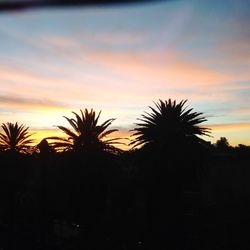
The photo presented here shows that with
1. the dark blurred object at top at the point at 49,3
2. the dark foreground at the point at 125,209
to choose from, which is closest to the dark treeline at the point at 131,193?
the dark foreground at the point at 125,209

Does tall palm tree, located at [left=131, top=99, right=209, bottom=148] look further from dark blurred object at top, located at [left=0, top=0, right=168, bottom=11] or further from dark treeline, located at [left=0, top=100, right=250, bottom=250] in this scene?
dark blurred object at top, located at [left=0, top=0, right=168, bottom=11]

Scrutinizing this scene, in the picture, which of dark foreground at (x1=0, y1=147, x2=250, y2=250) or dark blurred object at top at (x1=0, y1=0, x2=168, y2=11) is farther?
dark foreground at (x1=0, y1=147, x2=250, y2=250)

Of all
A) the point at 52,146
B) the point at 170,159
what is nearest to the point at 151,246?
the point at 170,159

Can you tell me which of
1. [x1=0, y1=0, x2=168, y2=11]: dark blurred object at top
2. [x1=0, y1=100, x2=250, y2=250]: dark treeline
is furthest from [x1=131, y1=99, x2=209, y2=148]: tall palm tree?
[x1=0, y1=0, x2=168, y2=11]: dark blurred object at top

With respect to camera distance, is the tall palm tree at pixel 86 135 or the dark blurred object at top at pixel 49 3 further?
the tall palm tree at pixel 86 135

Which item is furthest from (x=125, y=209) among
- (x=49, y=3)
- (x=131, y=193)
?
(x=49, y=3)

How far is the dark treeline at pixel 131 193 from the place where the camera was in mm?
24688

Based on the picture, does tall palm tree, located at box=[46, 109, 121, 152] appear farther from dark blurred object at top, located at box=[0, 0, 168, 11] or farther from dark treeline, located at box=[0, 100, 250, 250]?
dark blurred object at top, located at box=[0, 0, 168, 11]

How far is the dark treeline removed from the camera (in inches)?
972

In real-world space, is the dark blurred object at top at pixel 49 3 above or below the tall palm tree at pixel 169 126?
below

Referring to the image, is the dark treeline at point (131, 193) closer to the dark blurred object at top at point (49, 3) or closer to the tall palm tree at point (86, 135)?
the tall palm tree at point (86, 135)

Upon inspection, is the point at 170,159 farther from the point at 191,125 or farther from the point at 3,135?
A: the point at 3,135

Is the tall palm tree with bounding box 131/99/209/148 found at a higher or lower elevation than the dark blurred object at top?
higher

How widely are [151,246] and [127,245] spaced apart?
138 centimetres
